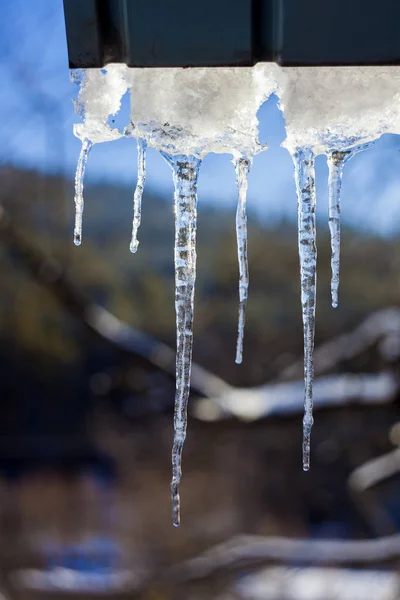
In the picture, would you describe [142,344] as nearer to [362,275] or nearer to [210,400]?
[210,400]

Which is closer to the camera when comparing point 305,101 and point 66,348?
point 305,101

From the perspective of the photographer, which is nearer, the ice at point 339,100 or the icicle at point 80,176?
the ice at point 339,100

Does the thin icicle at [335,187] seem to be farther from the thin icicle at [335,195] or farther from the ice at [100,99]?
the ice at [100,99]

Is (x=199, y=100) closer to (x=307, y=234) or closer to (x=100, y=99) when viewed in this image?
(x=100, y=99)

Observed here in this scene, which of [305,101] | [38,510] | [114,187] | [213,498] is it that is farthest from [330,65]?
[38,510]

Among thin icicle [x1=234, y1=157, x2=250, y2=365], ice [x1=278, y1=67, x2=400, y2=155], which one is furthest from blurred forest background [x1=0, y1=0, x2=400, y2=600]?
ice [x1=278, y1=67, x2=400, y2=155]

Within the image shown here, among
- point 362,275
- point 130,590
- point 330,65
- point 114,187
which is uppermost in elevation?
point 114,187

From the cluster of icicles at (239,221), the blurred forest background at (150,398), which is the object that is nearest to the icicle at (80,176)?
the cluster of icicles at (239,221)

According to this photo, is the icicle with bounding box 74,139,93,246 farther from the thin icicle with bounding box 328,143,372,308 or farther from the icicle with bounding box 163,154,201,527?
the thin icicle with bounding box 328,143,372,308
